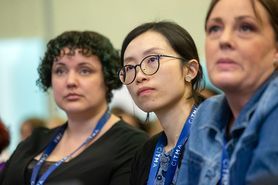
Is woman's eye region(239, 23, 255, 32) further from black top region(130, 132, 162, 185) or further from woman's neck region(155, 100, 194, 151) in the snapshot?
black top region(130, 132, 162, 185)

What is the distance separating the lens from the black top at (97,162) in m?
2.17

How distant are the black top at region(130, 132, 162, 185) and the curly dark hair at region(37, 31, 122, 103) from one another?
0.54 m

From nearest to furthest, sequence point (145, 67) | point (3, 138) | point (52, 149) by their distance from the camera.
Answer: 1. point (145, 67)
2. point (52, 149)
3. point (3, 138)

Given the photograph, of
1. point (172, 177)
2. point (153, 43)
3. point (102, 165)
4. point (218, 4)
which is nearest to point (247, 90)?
point (218, 4)

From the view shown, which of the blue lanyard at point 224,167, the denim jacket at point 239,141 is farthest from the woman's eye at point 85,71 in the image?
the blue lanyard at point 224,167

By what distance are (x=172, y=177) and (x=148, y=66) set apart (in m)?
0.41

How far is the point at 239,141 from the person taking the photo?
1155 millimetres

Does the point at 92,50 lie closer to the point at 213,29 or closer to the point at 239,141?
the point at 213,29

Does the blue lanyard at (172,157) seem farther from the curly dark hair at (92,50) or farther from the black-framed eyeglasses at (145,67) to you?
the curly dark hair at (92,50)

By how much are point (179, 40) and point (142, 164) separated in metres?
0.50

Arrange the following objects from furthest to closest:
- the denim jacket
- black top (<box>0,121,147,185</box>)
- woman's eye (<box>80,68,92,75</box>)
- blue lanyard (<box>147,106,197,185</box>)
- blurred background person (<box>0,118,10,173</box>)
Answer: blurred background person (<box>0,118,10,173</box>)
woman's eye (<box>80,68,92,75</box>)
black top (<box>0,121,147,185</box>)
blue lanyard (<box>147,106,197,185</box>)
the denim jacket

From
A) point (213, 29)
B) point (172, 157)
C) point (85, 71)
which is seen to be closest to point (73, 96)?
point (85, 71)

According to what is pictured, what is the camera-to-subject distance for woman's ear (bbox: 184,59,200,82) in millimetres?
1865

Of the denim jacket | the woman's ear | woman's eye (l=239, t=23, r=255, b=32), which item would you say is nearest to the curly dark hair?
the woman's ear
